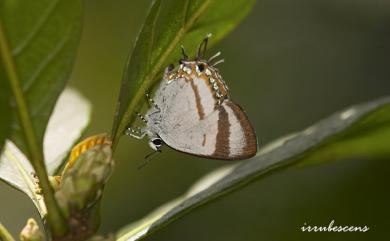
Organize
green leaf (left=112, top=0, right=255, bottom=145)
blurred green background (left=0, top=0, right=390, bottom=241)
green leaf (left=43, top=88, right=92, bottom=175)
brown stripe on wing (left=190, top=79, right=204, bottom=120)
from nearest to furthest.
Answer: green leaf (left=112, top=0, right=255, bottom=145), green leaf (left=43, top=88, right=92, bottom=175), brown stripe on wing (left=190, top=79, right=204, bottom=120), blurred green background (left=0, top=0, right=390, bottom=241)

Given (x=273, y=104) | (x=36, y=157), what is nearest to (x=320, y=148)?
(x=36, y=157)

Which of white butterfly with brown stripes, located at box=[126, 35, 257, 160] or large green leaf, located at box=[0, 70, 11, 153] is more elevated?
large green leaf, located at box=[0, 70, 11, 153]

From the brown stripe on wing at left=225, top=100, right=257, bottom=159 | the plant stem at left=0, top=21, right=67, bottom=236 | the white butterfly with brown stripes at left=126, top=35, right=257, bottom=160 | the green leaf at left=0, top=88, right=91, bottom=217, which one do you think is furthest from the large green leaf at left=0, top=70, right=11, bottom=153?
the brown stripe on wing at left=225, top=100, right=257, bottom=159

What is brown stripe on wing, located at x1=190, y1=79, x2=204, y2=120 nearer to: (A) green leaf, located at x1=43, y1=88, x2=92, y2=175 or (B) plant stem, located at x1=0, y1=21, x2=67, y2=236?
(A) green leaf, located at x1=43, y1=88, x2=92, y2=175

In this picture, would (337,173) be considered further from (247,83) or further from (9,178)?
(9,178)

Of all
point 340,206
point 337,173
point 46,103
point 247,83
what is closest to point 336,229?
point 340,206

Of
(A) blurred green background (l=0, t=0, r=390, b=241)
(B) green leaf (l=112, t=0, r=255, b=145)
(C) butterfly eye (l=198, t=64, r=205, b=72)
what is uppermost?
(B) green leaf (l=112, t=0, r=255, b=145)
